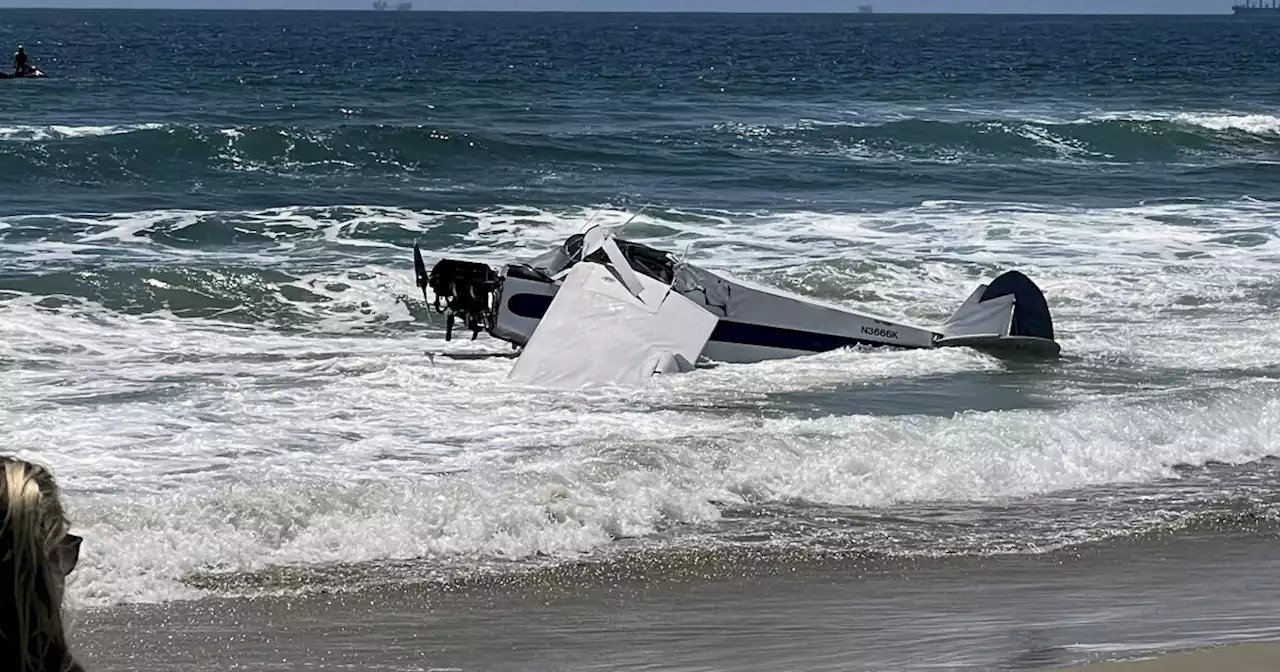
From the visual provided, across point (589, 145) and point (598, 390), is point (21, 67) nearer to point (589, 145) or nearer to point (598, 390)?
point (589, 145)

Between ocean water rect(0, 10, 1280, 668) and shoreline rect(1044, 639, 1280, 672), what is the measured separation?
1.99 m

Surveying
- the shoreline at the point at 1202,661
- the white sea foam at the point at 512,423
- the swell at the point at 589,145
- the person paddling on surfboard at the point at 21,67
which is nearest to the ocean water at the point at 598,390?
the white sea foam at the point at 512,423

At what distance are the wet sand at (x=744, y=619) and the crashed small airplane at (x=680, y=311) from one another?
5.13 m

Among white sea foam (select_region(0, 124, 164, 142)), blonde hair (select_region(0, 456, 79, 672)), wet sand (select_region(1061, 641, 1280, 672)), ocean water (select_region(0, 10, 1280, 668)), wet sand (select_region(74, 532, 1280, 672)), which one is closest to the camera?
blonde hair (select_region(0, 456, 79, 672))

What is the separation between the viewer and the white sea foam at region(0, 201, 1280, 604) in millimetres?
8320

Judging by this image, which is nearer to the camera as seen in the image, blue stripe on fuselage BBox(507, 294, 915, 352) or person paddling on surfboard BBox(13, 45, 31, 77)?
blue stripe on fuselage BBox(507, 294, 915, 352)

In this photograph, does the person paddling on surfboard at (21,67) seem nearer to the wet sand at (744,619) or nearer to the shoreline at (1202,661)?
the wet sand at (744,619)

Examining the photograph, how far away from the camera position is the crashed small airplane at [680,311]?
42.6ft

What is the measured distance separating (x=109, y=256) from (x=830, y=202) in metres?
11.3

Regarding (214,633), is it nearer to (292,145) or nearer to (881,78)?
(292,145)

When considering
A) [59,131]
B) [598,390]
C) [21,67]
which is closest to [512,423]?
[598,390]

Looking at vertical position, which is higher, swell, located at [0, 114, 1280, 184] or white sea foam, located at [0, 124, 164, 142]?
white sea foam, located at [0, 124, 164, 142]

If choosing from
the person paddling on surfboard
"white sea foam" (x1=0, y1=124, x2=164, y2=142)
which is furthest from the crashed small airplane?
the person paddling on surfboard

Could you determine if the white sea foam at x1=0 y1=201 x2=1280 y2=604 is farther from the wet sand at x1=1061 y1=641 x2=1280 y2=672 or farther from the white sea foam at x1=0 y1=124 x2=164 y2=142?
the white sea foam at x1=0 y1=124 x2=164 y2=142
